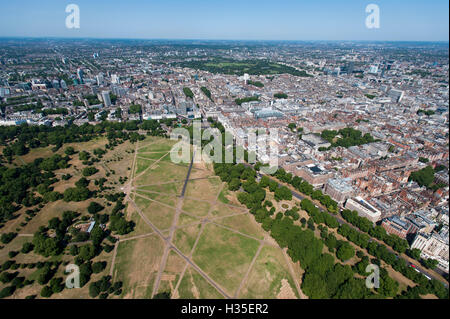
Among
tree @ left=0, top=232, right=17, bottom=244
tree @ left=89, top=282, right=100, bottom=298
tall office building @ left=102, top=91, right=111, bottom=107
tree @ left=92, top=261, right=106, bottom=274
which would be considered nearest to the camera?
tree @ left=89, top=282, right=100, bottom=298

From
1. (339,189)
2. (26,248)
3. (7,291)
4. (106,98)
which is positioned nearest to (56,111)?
(106,98)

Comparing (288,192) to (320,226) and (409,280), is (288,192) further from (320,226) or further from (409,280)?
(409,280)

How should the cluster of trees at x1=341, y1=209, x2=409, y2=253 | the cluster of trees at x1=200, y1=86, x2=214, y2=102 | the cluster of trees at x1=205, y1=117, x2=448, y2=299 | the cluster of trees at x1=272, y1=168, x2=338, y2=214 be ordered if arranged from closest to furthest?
the cluster of trees at x1=205, y1=117, x2=448, y2=299, the cluster of trees at x1=341, y1=209, x2=409, y2=253, the cluster of trees at x1=272, y1=168, x2=338, y2=214, the cluster of trees at x1=200, y1=86, x2=214, y2=102

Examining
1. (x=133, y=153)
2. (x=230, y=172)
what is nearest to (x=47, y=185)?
(x=133, y=153)

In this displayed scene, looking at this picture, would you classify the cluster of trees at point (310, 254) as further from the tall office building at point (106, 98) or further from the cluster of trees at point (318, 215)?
the tall office building at point (106, 98)

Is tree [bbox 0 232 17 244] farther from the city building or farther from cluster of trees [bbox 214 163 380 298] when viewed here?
the city building

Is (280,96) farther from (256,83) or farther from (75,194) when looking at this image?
(75,194)

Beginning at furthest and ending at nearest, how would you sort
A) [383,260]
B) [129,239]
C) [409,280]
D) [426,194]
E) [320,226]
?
[426,194] → [320,226] → [129,239] → [383,260] → [409,280]

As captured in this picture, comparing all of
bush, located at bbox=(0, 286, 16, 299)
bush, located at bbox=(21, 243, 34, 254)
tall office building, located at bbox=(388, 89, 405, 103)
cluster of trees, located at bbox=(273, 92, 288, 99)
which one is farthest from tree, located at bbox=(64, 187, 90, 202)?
tall office building, located at bbox=(388, 89, 405, 103)
